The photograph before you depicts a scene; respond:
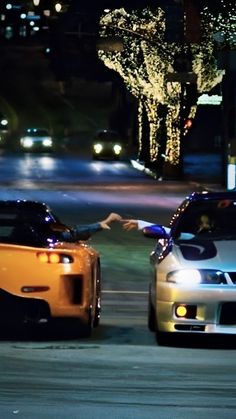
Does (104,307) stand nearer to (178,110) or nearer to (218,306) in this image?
(218,306)

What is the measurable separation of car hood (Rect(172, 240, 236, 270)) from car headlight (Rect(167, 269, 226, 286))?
6 cm

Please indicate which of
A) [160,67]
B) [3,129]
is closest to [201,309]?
[160,67]

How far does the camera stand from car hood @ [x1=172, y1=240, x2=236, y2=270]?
11414 millimetres

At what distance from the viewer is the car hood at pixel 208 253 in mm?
11414

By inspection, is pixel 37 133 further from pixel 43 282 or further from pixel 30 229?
pixel 43 282

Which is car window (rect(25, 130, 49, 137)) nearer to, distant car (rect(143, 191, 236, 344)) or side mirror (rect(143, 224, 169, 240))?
side mirror (rect(143, 224, 169, 240))

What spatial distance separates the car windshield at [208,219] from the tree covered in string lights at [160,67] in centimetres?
3655

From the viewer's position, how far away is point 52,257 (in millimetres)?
11938

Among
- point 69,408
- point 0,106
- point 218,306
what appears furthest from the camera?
point 0,106

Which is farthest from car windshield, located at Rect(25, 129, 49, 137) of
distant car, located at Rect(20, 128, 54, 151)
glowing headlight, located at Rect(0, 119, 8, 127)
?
glowing headlight, located at Rect(0, 119, 8, 127)

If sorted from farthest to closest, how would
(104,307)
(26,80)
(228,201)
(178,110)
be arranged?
1. (26,80)
2. (178,110)
3. (104,307)
4. (228,201)

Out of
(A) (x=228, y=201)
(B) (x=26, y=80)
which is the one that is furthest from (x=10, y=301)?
(B) (x=26, y=80)

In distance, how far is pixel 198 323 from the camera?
452 inches

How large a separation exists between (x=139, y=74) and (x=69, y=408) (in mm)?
49927
